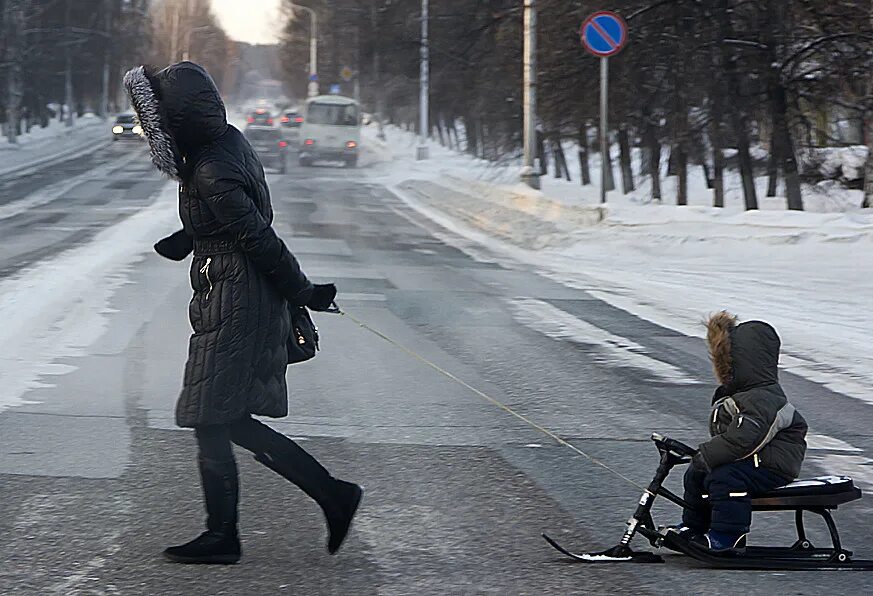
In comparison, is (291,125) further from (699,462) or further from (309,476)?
(699,462)

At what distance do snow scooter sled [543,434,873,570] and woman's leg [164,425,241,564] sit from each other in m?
1.21

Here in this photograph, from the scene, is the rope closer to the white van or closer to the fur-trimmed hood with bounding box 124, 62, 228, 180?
the fur-trimmed hood with bounding box 124, 62, 228, 180

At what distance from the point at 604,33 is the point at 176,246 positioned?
14.7 metres

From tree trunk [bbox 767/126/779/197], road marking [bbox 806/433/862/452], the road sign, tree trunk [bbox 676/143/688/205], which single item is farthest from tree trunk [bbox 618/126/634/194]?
road marking [bbox 806/433/862/452]

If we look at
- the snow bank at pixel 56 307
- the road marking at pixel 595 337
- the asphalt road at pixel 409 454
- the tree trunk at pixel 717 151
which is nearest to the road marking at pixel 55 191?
the snow bank at pixel 56 307

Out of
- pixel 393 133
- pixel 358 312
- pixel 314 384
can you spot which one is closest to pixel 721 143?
pixel 358 312

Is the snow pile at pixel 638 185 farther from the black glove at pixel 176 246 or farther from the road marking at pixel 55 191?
the black glove at pixel 176 246

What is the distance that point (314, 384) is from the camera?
869 cm

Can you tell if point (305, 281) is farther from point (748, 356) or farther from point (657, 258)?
point (657, 258)

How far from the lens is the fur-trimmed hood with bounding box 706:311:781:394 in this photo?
480cm

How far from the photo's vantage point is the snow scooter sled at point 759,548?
4840 millimetres

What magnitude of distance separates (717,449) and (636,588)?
0.59 meters

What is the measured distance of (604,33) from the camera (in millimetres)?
18781

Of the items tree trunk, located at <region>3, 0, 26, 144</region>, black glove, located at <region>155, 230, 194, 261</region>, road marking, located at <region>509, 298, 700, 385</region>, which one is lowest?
road marking, located at <region>509, 298, 700, 385</region>
